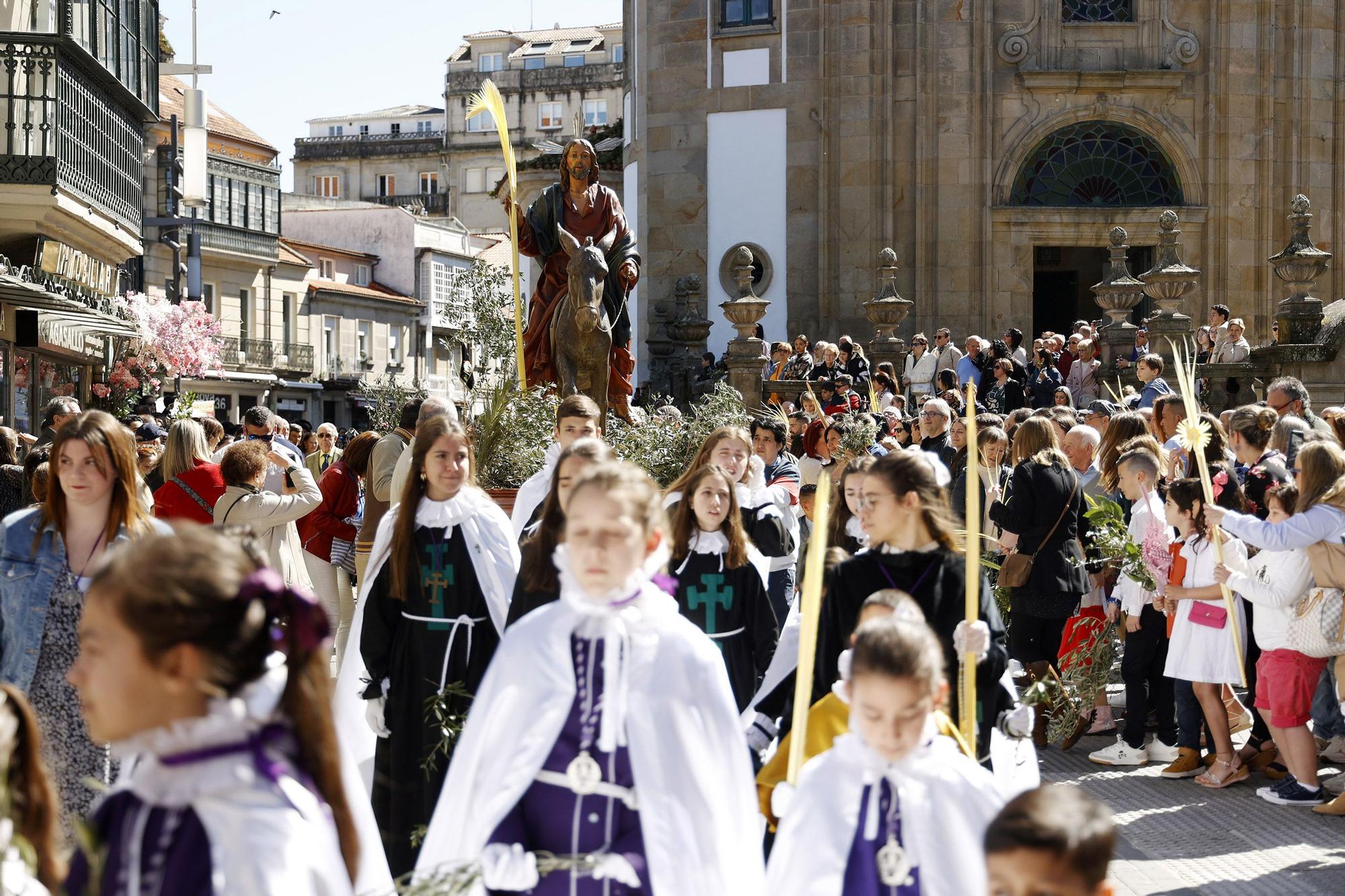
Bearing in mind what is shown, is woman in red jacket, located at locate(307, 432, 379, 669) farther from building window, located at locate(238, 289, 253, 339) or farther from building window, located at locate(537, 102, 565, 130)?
building window, located at locate(537, 102, 565, 130)

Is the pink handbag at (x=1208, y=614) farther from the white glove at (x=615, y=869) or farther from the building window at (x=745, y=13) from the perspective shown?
the building window at (x=745, y=13)

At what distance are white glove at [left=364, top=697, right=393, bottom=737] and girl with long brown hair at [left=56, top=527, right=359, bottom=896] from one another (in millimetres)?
3563

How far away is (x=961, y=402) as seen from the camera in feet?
48.2

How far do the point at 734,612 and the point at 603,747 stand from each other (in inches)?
99.9

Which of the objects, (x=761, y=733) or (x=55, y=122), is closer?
(x=761, y=733)

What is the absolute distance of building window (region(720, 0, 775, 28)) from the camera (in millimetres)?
27344

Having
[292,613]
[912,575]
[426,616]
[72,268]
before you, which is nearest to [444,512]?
[426,616]

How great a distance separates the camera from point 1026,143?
26.9 m

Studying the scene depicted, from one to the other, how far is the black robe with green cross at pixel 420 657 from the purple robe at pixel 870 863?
2818 mm

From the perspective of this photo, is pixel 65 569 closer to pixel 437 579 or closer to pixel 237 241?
pixel 437 579

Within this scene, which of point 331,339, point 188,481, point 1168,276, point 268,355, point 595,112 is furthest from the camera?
point 595,112

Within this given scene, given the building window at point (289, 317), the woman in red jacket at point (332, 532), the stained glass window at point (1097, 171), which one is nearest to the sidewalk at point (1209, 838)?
the woman in red jacket at point (332, 532)

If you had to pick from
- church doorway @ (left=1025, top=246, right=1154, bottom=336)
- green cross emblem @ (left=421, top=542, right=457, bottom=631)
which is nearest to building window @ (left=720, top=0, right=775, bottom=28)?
church doorway @ (left=1025, top=246, right=1154, bottom=336)

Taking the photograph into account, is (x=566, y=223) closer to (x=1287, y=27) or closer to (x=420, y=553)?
(x=420, y=553)
